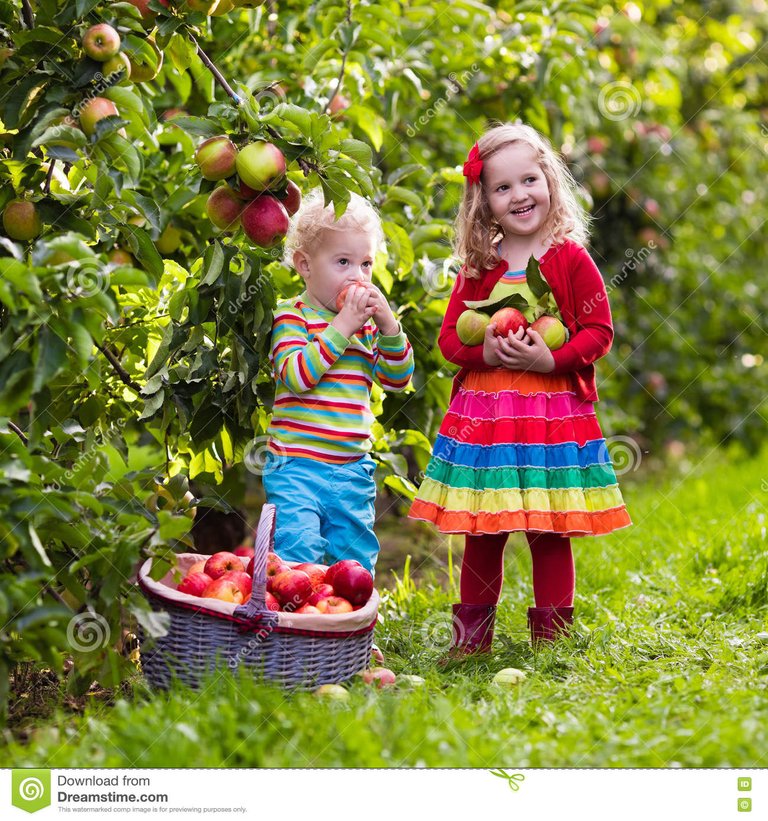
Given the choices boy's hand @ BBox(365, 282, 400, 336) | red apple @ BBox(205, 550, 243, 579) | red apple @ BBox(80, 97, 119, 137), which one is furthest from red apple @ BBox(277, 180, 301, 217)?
red apple @ BBox(205, 550, 243, 579)

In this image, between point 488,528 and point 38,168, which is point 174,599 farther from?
point 38,168

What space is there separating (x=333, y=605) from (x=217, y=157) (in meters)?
1.00

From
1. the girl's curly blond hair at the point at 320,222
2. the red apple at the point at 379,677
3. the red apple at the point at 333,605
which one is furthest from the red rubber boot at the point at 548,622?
the girl's curly blond hair at the point at 320,222

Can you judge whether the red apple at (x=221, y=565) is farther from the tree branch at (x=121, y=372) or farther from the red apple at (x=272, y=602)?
the tree branch at (x=121, y=372)

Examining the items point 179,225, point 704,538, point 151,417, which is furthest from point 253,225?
point 704,538

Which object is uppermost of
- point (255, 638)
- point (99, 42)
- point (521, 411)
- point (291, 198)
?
point (99, 42)

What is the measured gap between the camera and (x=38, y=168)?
244cm

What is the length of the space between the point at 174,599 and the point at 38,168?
102 centimetres

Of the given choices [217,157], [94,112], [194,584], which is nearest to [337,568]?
[194,584]

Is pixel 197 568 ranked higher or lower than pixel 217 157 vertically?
lower

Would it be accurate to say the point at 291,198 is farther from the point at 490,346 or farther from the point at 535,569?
the point at 535,569

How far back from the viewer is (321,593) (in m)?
2.39

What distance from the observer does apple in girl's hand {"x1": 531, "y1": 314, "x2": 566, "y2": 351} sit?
2533mm

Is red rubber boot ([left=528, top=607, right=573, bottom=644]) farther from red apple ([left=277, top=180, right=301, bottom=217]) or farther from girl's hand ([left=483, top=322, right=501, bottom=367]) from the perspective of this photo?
red apple ([left=277, top=180, right=301, bottom=217])
